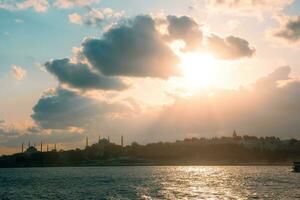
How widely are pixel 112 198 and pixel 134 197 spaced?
5.15m

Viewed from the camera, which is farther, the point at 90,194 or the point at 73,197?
the point at 90,194

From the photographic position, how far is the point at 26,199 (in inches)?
4136

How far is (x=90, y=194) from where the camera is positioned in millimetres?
111750

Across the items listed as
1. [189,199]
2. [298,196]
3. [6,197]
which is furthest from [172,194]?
[6,197]

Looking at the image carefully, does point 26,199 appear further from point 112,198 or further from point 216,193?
point 216,193

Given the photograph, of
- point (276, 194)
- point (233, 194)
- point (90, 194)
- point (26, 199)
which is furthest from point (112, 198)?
point (276, 194)

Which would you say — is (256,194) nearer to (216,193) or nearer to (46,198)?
(216,193)

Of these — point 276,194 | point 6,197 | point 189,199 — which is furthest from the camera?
point 6,197

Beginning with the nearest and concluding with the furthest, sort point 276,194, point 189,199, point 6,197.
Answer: point 189,199, point 276,194, point 6,197

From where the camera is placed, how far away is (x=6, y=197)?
11112cm

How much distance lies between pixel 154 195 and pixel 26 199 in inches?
1197

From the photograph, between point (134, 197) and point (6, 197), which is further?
point (6, 197)

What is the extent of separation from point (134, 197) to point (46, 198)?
21.3 meters

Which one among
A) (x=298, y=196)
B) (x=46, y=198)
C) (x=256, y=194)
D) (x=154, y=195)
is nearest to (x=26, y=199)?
(x=46, y=198)
